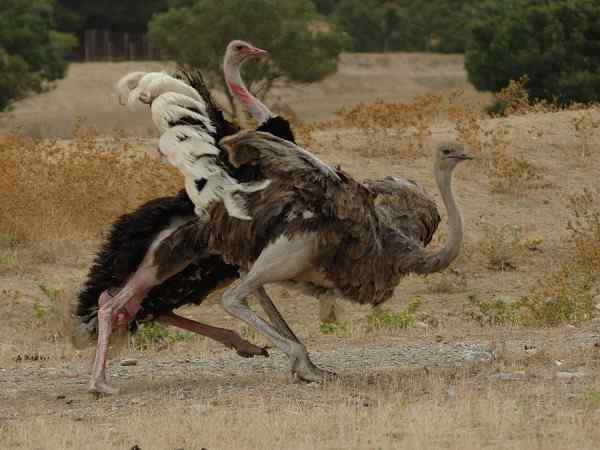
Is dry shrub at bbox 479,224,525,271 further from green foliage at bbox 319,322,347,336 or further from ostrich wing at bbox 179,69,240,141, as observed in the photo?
ostrich wing at bbox 179,69,240,141

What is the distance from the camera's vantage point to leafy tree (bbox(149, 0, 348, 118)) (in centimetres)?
3077

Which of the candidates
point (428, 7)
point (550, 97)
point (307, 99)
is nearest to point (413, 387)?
point (550, 97)

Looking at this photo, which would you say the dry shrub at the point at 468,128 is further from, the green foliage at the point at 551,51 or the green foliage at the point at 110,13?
the green foliage at the point at 110,13

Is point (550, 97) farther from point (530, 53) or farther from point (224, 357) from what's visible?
point (224, 357)

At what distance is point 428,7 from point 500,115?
117 ft

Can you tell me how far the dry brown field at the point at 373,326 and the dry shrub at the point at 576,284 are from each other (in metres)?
0.03

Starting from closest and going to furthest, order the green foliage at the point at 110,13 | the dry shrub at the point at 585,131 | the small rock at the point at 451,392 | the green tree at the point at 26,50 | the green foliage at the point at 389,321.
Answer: the small rock at the point at 451,392 < the green foliage at the point at 389,321 < the dry shrub at the point at 585,131 < the green tree at the point at 26,50 < the green foliage at the point at 110,13

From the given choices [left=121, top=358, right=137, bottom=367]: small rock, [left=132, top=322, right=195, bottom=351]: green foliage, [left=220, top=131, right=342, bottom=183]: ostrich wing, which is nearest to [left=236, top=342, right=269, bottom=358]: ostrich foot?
[left=121, top=358, right=137, bottom=367]: small rock

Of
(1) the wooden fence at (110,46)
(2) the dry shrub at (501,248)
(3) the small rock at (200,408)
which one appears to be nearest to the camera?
(3) the small rock at (200,408)

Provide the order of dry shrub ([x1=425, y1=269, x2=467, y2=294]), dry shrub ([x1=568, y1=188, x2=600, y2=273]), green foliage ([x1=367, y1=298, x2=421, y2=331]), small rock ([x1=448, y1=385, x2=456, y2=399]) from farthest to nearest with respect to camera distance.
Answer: dry shrub ([x1=425, y1=269, x2=467, y2=294])
dry shrub ([x1=568, y1=188, x2=600, y2=273])
green foliage ([x1=367, y1=298, x2=421, y2=331])
small rock ([x1=448, y1=385, x2=456, y2=399])

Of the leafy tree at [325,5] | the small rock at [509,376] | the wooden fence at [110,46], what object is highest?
the small rock at [509,376]

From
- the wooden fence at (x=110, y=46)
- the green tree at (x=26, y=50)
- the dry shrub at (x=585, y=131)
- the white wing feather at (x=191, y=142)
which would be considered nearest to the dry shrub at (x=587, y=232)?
the dry shrub at (x=585, y=131)

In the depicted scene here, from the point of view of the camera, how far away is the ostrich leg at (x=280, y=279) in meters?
7.87

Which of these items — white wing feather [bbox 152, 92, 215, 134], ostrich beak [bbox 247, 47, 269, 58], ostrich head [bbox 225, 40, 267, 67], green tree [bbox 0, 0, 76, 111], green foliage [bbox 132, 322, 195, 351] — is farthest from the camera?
green tree [bbox 0, 0, 76, 111]
